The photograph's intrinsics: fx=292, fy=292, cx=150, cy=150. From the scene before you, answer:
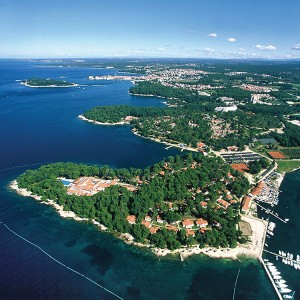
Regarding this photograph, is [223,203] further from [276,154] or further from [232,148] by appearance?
[276,154]

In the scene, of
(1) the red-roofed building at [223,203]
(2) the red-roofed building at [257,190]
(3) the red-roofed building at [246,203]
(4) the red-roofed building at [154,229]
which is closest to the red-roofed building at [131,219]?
A: (4) the red-roofed building at [154,229]

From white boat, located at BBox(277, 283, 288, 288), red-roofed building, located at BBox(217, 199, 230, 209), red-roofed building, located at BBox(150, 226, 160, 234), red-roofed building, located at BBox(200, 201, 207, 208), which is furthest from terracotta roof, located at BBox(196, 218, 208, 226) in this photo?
white boat, located at BBox(277, 283, 288, 288)

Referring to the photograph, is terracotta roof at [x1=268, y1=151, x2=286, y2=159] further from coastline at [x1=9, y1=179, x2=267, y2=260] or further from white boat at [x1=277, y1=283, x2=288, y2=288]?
white boat at [x1=277, y1=283, x2=288, y2=288]

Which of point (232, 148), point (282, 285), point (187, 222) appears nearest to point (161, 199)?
point (187, 222)

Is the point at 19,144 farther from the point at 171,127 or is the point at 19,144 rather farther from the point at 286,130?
the point at 286,130

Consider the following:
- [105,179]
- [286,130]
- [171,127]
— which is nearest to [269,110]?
[286,130]

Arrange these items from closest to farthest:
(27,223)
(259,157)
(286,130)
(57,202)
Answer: (27,223) → (57,202) → (259,157) → (286,130)

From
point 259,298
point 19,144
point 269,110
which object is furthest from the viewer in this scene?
point 269,110
